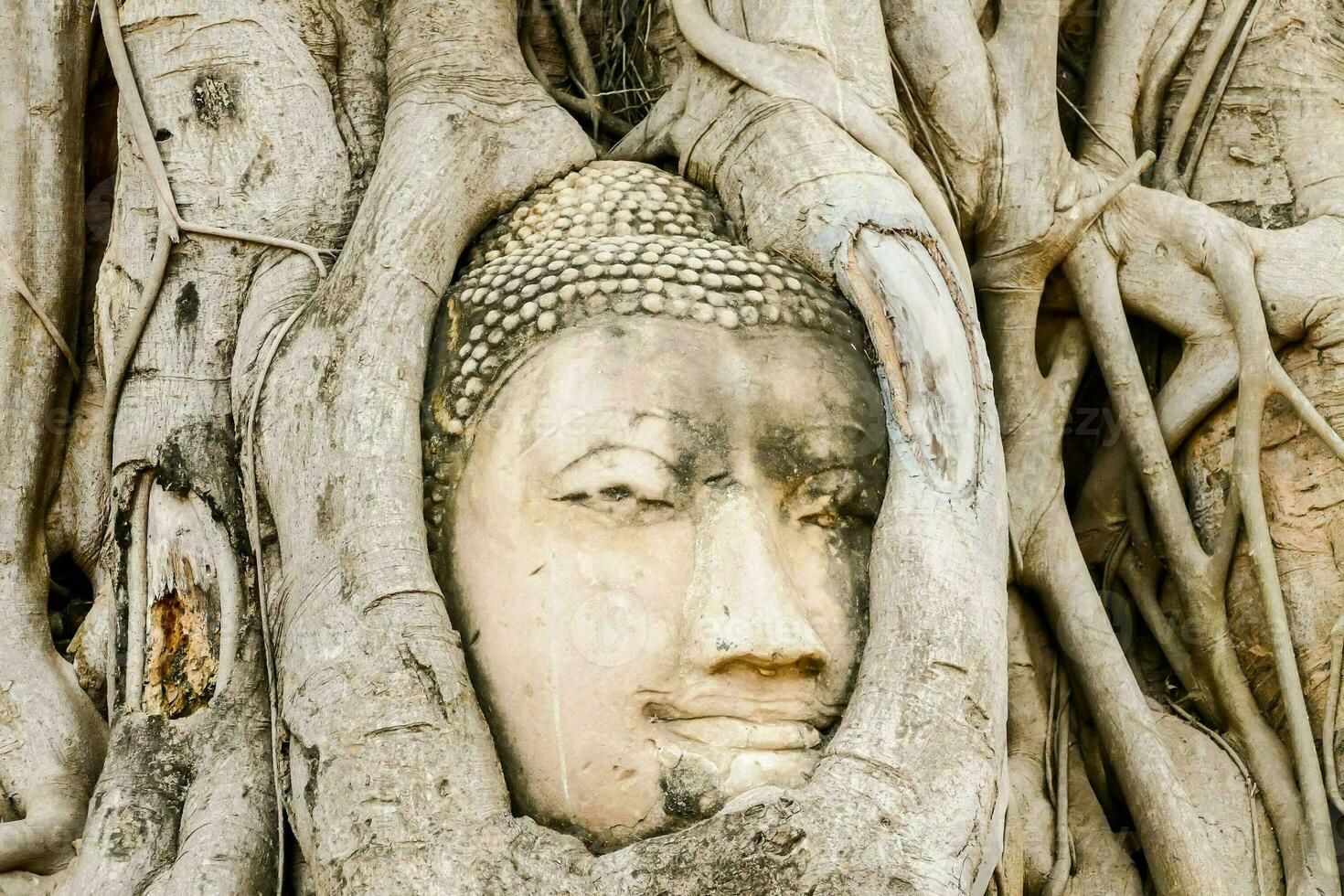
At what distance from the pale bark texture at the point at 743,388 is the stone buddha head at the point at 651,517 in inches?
1.6

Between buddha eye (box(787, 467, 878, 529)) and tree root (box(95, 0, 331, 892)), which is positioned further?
tree root (box(95, 0, 331, 892))

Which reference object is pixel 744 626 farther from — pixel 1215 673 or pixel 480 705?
pixel 1215 673

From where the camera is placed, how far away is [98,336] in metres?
2.60

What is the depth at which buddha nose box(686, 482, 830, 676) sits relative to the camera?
6.17 feet

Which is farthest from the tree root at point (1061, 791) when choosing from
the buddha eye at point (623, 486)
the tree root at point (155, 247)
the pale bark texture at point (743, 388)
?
the tree root at point (155, 247)

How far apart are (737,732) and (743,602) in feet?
0.54

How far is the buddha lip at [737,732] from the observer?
190cm

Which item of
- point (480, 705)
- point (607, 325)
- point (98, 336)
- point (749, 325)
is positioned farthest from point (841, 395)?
point (98, 336)

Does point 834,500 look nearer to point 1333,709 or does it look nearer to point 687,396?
point 687,396

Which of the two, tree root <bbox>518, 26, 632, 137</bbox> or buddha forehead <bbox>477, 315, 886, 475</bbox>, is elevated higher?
tree root <bbox>518, 26, 632, 137</bbox>

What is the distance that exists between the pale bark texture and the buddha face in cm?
5

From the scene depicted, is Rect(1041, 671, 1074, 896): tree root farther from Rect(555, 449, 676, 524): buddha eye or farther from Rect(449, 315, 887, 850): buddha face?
Rect(555, 449, 676, 524): buddha eye

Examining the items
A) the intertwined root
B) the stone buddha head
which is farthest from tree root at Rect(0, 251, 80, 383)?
the intertwined root

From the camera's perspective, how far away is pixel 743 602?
190 centimetres
